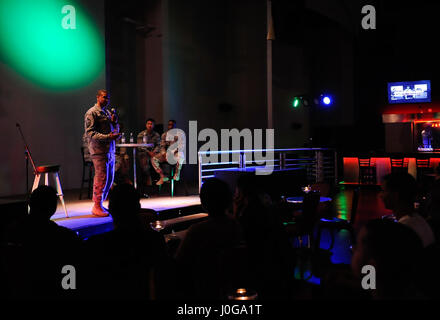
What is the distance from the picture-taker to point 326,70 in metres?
13.9

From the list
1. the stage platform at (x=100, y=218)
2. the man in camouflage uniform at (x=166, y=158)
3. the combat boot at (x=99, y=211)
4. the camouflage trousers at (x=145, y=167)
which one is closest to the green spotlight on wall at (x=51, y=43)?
the camouflage trousers at (x=145, y=167)

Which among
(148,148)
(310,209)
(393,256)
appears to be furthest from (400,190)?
(148,148)

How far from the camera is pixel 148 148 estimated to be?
8.18 m

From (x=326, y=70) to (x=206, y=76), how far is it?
14.6 ft

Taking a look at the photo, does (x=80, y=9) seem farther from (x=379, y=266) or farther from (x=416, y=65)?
(x=416, y=65)

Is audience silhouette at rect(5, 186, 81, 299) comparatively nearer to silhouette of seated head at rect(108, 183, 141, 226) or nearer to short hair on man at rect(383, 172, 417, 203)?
silhouette of seated head at rect(108, 183, 141, 226)

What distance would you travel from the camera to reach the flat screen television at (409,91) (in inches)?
487

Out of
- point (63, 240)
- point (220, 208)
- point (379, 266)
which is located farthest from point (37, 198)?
point (379, 266)

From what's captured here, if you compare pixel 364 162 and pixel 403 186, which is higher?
pixel 403 186

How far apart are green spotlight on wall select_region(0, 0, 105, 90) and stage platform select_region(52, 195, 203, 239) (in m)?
2.87

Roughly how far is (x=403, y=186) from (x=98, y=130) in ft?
12.0

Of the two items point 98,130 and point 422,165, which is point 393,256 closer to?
point 98,130

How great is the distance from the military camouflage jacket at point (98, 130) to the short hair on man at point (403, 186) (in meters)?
3.43

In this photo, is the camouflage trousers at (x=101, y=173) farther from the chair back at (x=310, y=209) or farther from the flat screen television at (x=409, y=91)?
the flat screen television at (x=409, y=91)
